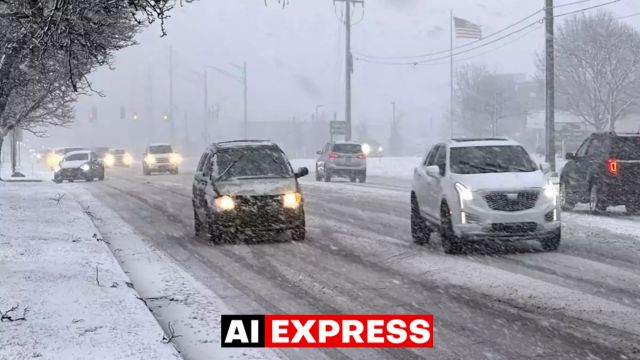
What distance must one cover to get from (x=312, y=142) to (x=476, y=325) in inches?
5170

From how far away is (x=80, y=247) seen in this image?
11078mm

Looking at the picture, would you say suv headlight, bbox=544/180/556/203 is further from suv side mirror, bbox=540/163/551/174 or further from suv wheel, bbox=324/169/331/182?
suv wheel, bbox=324/169/331/182

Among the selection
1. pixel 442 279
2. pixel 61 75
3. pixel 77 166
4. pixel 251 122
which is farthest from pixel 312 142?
pixel 442 279

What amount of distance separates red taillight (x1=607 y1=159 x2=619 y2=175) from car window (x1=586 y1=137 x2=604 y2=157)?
0.58m

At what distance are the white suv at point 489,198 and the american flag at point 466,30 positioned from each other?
123 feet

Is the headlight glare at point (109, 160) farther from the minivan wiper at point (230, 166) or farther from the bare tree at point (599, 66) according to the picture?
the minivan wiper at point (230, 166)

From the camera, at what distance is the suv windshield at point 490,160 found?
39.3 ft

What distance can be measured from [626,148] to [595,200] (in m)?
1.36

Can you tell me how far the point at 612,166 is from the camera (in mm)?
16500

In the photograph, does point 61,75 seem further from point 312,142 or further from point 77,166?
point 312,142

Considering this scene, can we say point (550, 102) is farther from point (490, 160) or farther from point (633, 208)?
point (490, 160)

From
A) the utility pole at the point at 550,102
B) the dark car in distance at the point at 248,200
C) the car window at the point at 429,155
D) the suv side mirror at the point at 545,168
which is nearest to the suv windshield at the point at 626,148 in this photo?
the suv side mirror at the point at 545,168

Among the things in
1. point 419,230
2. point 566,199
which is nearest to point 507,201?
point 419,230

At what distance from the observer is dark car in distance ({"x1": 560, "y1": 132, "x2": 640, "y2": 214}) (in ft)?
53.9
